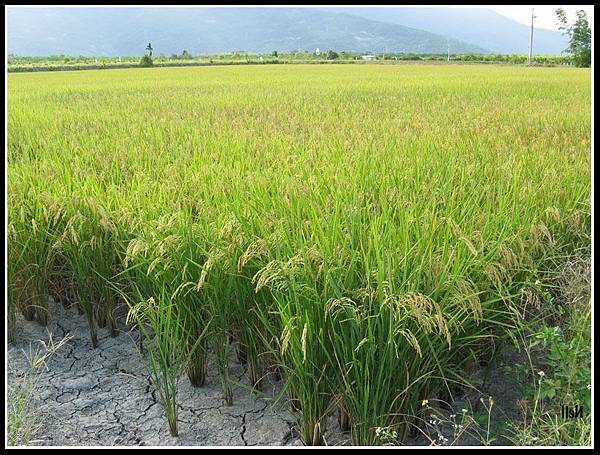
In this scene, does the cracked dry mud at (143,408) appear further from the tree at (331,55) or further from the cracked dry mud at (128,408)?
the tree at (331,55)

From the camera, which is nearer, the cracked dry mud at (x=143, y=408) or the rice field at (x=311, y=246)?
the rice field at (x=311, y=246)

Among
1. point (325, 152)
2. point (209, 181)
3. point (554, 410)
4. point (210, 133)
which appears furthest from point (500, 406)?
point (210, 133)

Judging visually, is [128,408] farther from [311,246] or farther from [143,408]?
[311,246]

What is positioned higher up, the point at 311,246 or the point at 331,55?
the point at 331,55

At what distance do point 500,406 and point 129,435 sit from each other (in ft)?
4.92

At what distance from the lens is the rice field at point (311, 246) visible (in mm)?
1938

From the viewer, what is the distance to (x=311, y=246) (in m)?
2.19

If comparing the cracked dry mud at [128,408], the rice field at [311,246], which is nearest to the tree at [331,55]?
the rice field at [311,246]

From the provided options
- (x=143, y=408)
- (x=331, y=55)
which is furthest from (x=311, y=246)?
(x=331, y=55)

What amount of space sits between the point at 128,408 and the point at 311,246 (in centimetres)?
108

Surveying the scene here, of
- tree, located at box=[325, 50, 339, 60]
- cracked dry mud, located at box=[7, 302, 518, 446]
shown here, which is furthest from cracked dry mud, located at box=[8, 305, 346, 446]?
tree, located at box=[325, 50, 339, 60]

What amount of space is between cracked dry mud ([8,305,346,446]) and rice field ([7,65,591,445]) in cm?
9

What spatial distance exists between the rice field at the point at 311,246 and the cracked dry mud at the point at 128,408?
88 mm

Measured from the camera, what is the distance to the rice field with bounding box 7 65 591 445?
6.36 feet
